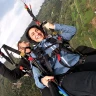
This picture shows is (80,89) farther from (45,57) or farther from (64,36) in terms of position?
(64,36)

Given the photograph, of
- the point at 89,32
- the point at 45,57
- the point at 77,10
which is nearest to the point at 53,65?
the point at 45,57

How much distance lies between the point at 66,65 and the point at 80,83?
880mm

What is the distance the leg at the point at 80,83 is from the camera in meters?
6.87

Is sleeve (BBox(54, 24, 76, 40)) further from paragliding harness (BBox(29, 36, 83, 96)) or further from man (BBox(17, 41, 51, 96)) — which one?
man (BBox(17, 41, 51, 96))

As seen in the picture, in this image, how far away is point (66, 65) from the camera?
25.8 ft

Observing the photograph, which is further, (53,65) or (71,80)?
(53,65)

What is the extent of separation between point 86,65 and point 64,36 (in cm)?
112

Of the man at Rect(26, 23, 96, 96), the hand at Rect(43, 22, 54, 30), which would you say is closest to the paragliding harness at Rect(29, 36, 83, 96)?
the man at Rect(26, 23, 96, 96)

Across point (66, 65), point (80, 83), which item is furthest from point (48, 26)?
point (80, 83)

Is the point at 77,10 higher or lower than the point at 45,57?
lower

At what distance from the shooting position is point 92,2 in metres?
130

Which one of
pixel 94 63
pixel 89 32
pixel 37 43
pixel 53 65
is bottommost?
pixel 89 32

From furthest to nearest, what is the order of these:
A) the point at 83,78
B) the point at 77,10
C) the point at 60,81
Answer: the point at 77,10 → the point at 60,81 → the point at 83,78

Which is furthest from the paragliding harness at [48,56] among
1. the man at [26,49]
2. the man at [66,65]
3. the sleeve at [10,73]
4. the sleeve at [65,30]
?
the sleeve at [10,73]
